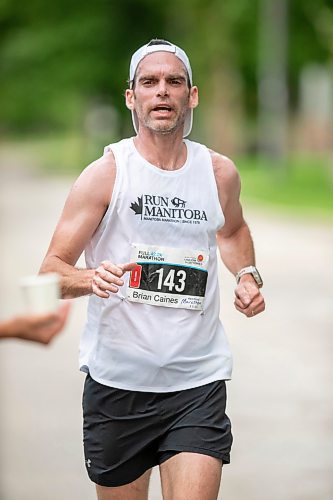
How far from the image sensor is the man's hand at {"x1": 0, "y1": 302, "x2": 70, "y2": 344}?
3.15m

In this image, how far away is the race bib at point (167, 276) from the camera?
4473 millimetres

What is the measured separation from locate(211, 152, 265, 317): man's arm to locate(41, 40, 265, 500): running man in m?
0.07

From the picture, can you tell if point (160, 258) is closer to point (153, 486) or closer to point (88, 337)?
point (88, 337)

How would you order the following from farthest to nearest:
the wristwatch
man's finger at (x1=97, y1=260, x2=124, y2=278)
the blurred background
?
the blurred background < the wristwatch < man's finger at (x1=97, y1=260, x2=124, y2=278)

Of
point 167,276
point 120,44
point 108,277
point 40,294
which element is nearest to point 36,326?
point 40,294

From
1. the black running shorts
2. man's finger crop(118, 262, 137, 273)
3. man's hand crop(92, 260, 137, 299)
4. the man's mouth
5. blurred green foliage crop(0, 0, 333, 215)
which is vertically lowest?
the black running shorts

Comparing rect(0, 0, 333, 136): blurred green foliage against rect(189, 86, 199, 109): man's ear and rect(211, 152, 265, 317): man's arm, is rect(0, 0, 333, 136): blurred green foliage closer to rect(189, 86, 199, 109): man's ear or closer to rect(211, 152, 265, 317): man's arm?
rect(211, 152, 265, 317): man's arm

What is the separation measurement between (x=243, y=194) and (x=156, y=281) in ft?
85.8

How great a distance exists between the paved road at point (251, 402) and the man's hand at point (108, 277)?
8.69 feet

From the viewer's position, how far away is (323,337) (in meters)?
11.6

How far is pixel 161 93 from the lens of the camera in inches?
178

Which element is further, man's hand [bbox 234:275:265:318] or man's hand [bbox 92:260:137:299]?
man's hand [bbox 234:275:265:318]

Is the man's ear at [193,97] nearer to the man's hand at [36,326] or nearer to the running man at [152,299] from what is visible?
the running man at [152,299]

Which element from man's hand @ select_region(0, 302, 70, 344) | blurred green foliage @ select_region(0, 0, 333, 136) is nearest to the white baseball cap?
man's hand @ select_region(0, 302, 70, 344)
